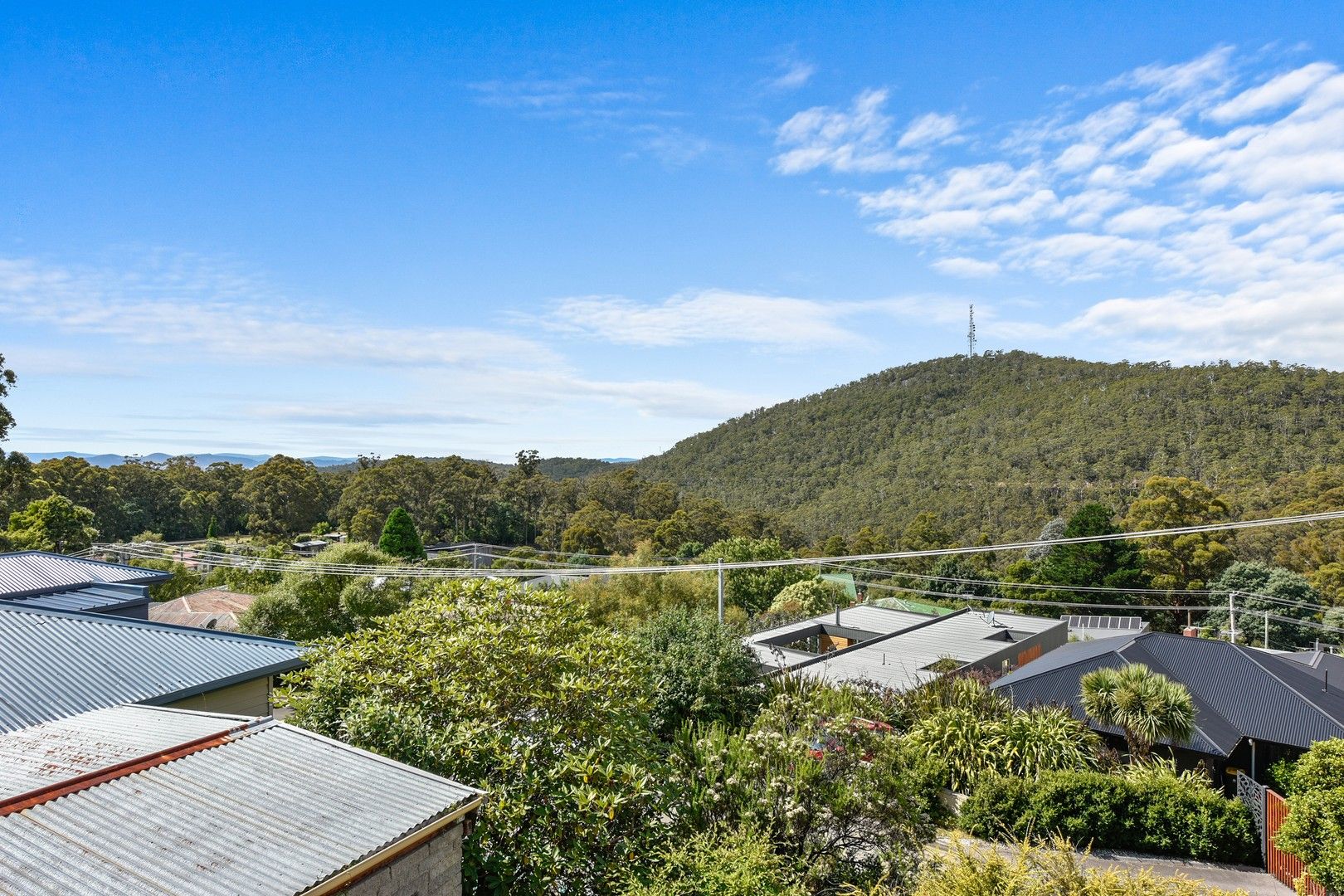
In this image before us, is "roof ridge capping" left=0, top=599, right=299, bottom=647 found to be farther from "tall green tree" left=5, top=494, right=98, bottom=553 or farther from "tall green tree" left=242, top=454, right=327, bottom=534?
"tall green tree" left=242, top=454, right=327, bottom=534

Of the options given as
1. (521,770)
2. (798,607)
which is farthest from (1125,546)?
(521,770)

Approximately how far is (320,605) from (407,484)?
124 ft

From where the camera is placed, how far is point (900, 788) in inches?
316

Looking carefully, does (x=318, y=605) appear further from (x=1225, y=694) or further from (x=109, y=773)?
(x=1225, y=694)

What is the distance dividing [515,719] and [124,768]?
10.5 feet

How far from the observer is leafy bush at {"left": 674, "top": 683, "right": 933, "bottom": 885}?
7711mm

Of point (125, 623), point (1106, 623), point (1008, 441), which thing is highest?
point (1008, 441)

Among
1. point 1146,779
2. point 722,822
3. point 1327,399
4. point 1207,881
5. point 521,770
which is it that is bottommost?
point 1207,881

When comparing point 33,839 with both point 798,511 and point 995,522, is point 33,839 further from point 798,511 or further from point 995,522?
point 798,511

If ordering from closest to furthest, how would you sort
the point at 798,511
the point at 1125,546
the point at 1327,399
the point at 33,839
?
1. the point at 33,839
2. the point at 1125,546
3. the point at 1327,399
4. the point at 798,511

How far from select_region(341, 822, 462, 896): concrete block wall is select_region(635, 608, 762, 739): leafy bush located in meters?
6.55

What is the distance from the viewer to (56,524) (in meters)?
35.9

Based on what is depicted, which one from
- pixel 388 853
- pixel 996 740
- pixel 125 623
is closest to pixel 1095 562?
pixel 996 740

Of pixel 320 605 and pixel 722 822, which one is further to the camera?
pixel 320 605
